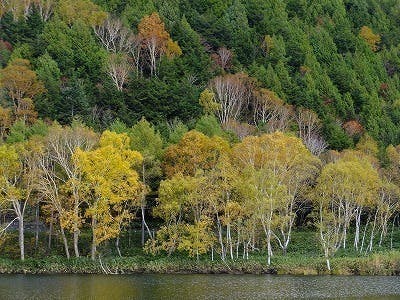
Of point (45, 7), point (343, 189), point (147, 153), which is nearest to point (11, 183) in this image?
point (147, 153)

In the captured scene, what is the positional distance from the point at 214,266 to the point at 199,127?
2786 centimetres

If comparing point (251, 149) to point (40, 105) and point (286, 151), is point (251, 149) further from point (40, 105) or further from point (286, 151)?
point (40, 105)

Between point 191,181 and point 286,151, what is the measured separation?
32.9 feet

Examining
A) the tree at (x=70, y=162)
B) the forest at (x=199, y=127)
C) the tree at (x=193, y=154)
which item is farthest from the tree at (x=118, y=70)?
the tree at (x=70, y=162)

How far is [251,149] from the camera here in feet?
206

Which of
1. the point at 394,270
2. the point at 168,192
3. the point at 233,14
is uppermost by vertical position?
the point at 233,14

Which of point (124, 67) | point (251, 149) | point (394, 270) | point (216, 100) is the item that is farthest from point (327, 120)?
point (394, 270)

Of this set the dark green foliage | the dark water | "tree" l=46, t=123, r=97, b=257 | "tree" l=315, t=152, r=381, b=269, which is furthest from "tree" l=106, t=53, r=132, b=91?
the dark water

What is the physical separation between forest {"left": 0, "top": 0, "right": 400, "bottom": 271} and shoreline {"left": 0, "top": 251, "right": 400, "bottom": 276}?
5.80 feet

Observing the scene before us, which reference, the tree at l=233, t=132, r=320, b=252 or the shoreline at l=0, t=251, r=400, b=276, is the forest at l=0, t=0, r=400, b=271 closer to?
the tree at l=233, t=132, r=320, b=252

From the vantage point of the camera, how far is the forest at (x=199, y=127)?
196 feet

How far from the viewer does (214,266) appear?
57594mm

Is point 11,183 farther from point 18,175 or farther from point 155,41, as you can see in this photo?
point 155,41

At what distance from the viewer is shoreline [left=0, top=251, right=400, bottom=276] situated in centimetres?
5605
